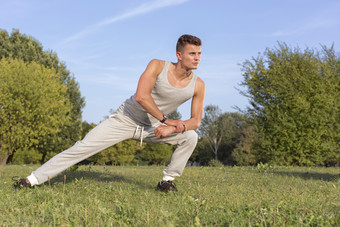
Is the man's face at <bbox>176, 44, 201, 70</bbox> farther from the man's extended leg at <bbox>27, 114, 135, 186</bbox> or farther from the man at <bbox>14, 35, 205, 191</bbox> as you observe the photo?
the man's extended leg at <bbox>27, 114, 135, 186</bbox>

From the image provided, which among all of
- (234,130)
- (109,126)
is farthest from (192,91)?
(234,130)

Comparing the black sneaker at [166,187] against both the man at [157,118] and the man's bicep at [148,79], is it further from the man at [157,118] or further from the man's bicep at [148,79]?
the man's bicep at [148,79]

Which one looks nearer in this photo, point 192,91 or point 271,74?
point 192,91

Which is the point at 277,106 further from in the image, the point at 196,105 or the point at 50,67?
the point at 50,67

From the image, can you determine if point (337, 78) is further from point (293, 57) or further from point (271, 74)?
point (271, 74)

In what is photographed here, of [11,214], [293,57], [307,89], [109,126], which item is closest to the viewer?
[11,214]

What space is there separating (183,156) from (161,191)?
0.72m

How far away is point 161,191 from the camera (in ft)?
18.3

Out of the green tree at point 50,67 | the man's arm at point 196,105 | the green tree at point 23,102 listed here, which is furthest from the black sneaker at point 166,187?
the green tree at point 50,67

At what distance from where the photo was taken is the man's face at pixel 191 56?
17.4 ft

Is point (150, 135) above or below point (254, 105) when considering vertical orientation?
below

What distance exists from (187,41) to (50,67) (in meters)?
26.6

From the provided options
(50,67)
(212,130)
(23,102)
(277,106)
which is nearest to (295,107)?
(277,106)

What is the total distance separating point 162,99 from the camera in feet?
18.2
